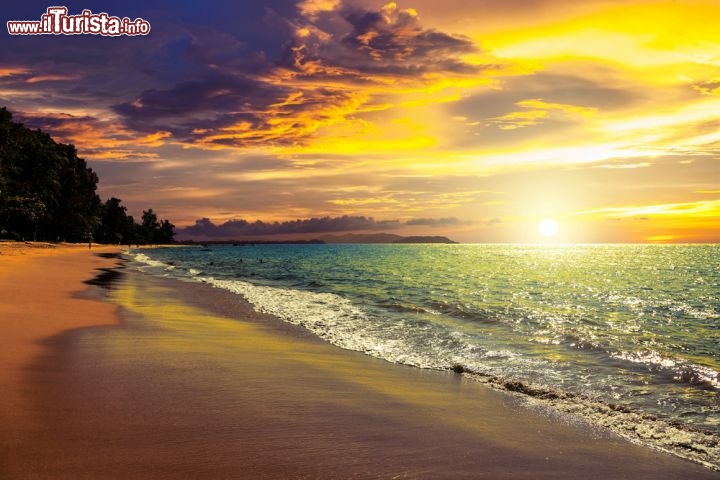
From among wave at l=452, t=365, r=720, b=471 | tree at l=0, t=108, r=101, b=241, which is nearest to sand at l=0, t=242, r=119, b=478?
wave at l=452, t=365, r=720, b=471

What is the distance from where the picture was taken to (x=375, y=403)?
29.7 ft

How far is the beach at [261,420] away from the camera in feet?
19.5

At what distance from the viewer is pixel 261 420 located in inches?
295

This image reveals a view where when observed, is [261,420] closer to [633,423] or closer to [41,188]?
[633,423]

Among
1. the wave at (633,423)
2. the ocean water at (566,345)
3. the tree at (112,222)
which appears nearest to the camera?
the wave at (633,423)

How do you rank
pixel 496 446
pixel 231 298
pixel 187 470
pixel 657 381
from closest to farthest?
pixel 187 470 → pixel 496 446 → pixel 657 381 → pixel 231 298

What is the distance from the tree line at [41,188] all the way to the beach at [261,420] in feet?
244

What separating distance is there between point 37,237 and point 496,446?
13074cm

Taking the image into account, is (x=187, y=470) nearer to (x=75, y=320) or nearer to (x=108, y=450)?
(x=108, y=450)

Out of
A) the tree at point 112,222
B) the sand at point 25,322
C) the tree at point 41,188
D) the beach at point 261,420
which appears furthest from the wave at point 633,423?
the tree at point 112,222

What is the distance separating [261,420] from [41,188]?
106m

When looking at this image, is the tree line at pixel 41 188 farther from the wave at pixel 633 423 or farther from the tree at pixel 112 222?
the wave at pixel 633 423

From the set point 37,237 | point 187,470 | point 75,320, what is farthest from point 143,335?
point 37,237

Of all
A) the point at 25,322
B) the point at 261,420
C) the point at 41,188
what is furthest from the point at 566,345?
the point at 41,188
